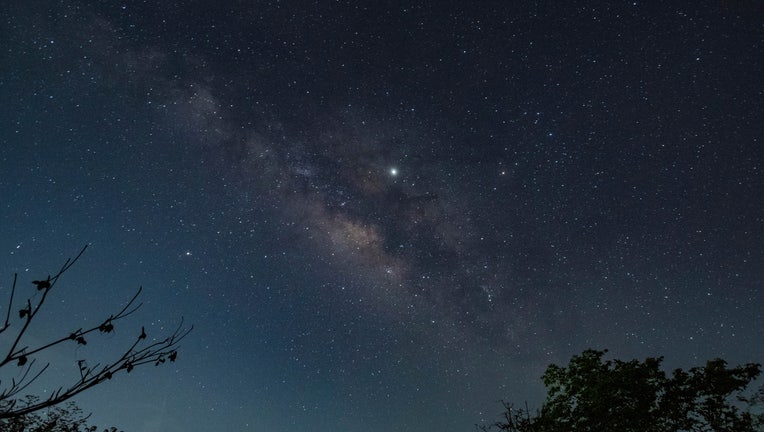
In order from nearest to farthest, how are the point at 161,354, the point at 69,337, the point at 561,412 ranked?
1. the point at 69,337
2. the point at 161,354
3. the point at 561,412

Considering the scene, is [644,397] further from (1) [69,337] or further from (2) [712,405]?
(1) [69,337]

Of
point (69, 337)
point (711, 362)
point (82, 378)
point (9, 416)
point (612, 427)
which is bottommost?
point (9, 416)

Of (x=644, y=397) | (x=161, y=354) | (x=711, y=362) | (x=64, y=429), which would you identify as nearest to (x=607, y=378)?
(x=644, y=397)

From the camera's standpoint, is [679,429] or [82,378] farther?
[679,429]

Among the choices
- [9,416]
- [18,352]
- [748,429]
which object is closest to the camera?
[9,416]

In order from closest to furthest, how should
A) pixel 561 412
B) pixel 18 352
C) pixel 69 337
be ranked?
pixel 18 352 → pixel 69 337 → pixel 561 412

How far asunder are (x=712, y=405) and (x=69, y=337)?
69.7ft

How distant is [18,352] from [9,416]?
0.33 meters

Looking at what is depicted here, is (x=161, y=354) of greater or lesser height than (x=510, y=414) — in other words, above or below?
below

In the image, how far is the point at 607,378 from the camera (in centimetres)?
1652

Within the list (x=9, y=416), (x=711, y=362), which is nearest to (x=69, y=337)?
(x=9, y=416)

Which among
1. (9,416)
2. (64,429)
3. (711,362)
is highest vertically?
(711,362)

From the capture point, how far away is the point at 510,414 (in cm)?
1794

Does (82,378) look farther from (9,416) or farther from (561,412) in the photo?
(561,412)
